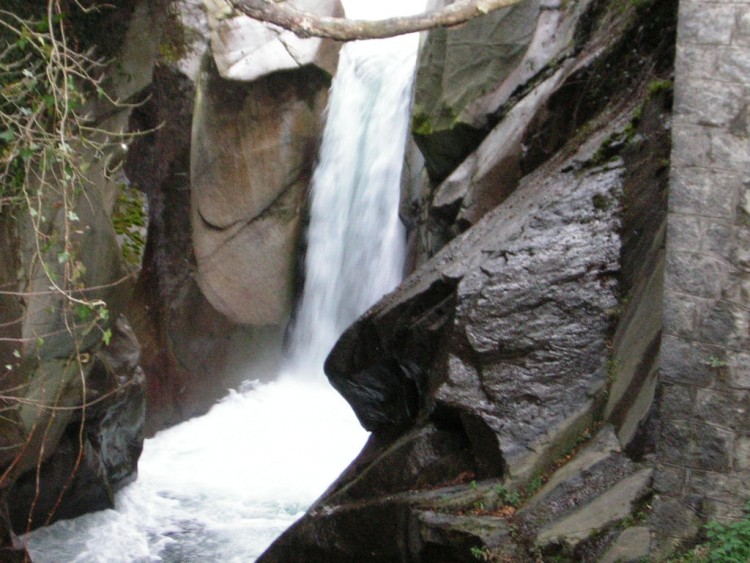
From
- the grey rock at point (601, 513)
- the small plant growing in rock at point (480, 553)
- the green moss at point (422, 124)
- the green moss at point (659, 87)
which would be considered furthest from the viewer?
the green moss at point (422, 124)

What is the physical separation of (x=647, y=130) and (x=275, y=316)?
8618 mm

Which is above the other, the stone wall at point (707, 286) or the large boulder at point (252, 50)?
the large boulder at point (252, 50)

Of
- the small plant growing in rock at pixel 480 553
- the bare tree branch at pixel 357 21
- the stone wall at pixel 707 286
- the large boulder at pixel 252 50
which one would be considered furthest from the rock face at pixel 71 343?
the large boulder at pixel 252 50

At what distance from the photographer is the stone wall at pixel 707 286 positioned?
3.63 metres

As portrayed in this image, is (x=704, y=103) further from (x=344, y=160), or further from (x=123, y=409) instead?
Answer: (x=344, y=160)

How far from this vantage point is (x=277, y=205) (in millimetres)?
13078

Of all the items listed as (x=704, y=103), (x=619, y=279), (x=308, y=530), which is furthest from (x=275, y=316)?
(x=704, y=103)

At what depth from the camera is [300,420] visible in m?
12.0

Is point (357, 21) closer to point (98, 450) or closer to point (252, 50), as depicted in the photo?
point (98, 450)

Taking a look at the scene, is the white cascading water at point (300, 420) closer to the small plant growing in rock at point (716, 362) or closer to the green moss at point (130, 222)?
the green moss at point (130, 222)

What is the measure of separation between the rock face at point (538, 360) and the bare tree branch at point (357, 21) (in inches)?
57.5

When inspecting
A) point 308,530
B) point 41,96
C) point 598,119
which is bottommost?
point 308,530

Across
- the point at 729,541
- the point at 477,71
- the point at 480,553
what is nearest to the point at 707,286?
the point at 729,541

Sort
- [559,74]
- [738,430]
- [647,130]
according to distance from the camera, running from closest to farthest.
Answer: [738,430]
[647,130]
[559,74]
